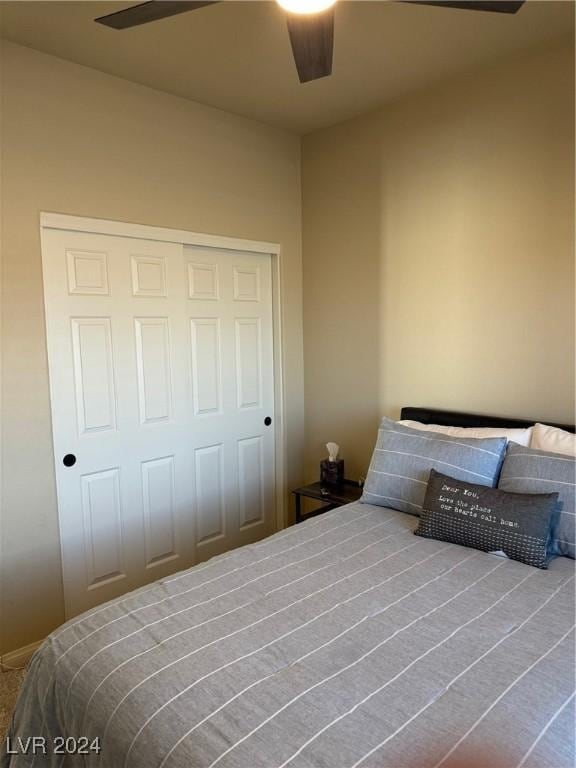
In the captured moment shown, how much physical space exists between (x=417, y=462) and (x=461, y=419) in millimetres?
518

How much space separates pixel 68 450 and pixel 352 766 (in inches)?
77.1

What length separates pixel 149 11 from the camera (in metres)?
1.57

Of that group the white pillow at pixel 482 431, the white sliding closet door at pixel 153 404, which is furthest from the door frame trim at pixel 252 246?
the white pillow at pixel 482 431

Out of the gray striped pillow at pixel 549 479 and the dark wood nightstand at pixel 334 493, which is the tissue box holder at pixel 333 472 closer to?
the dark wood nightstand at pixel 334 493

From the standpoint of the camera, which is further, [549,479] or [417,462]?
[417,462]

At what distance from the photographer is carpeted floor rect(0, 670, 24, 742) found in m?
2.10

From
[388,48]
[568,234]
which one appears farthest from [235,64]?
[568,234]

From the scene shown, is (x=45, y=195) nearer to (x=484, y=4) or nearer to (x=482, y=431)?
(x=484, y=4)

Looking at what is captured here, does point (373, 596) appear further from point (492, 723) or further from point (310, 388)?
point (310, 388)

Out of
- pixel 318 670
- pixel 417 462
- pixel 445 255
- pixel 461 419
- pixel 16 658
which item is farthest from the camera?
pixel 445 255

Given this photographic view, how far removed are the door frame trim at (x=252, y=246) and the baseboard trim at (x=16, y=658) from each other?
5.39 ft
